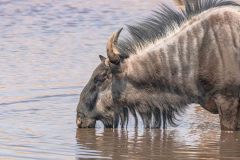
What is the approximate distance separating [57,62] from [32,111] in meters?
3.33

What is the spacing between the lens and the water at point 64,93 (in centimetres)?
1145

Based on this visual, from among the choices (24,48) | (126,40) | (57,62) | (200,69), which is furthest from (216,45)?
(24,48)

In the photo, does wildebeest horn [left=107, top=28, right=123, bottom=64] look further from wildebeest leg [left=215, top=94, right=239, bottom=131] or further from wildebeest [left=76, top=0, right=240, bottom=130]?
wildebeest leg [left=215, top=94, right=239, bottom=131]

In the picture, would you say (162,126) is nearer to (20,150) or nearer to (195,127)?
(195,127)

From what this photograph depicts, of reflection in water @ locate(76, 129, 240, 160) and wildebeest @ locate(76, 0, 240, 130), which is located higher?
wildebeest @ locate(76, 0, 240, 130)

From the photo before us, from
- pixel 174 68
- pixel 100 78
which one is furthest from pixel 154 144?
pixel 100 78

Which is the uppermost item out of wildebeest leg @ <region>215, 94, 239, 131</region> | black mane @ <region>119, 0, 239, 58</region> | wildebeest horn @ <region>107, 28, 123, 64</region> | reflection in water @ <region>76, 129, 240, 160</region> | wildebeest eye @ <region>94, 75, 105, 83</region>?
black mane @ <region>119, 0, 239, 58</region>

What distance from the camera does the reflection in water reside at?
36.8 ft

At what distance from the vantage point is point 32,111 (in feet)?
44.8

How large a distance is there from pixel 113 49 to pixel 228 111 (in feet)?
5.18

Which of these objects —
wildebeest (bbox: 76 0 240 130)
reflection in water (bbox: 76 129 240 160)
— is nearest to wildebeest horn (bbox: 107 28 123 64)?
wildebeest (bbox: 76 0 240 130)

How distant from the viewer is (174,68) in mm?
12219

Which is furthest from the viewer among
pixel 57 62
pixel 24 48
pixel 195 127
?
pixel 24 48

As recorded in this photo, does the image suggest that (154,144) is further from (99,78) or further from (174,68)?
(99,78)
